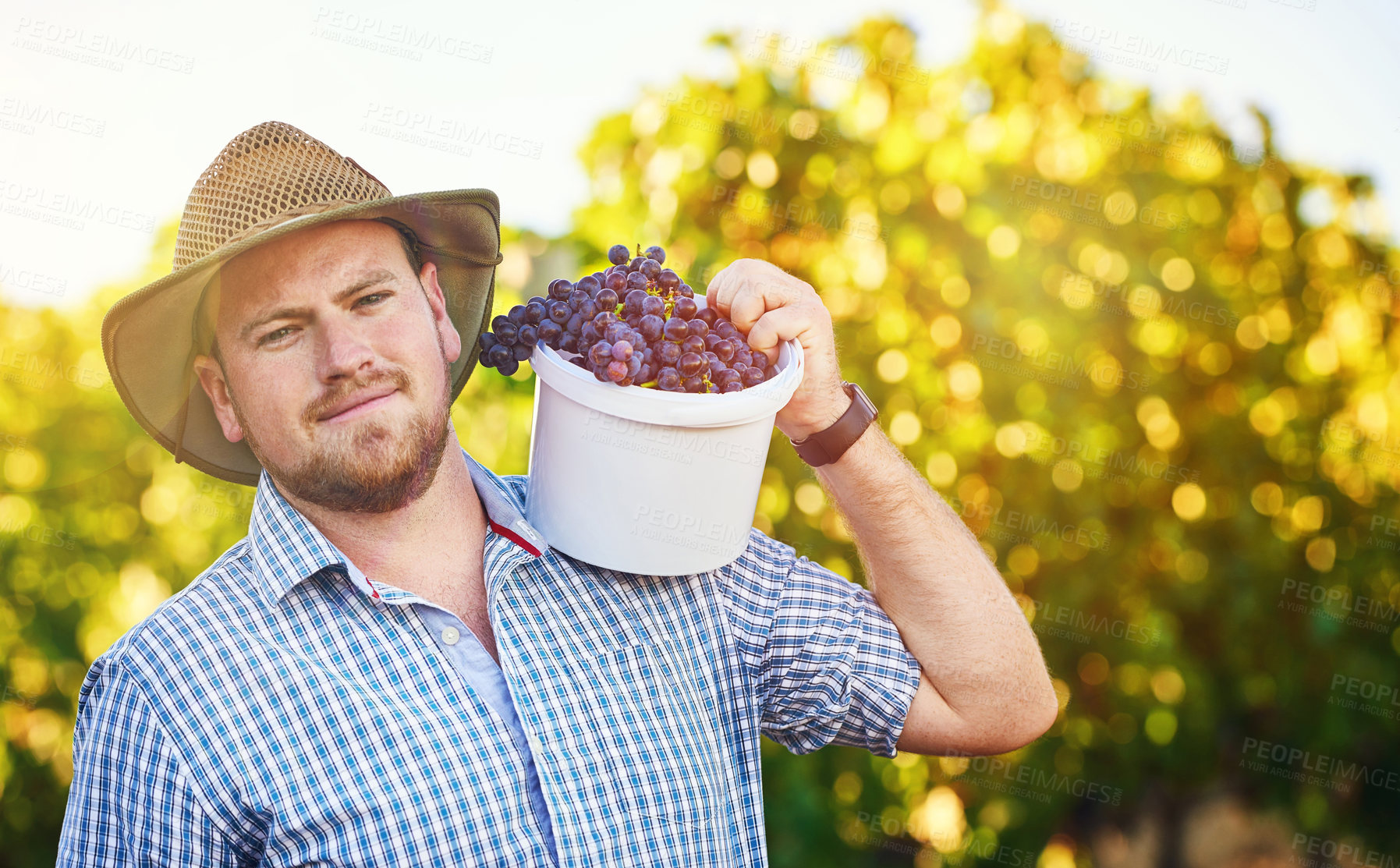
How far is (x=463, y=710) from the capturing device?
1.59 metres

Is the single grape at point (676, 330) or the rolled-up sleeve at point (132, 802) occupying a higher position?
the single grape at point (676, 330)

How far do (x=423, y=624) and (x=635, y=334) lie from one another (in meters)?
0.61

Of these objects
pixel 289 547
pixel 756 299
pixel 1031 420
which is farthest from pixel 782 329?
pixel 1031 420

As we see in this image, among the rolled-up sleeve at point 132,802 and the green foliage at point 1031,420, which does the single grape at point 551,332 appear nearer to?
the rolled-up sleeve at point 132,802

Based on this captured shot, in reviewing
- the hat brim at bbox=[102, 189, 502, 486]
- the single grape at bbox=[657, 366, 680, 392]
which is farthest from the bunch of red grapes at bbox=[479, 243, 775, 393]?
the hat brim at bbox=[102, 189, 502, 486]

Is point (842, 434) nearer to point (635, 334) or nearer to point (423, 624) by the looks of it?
point (635, 334)

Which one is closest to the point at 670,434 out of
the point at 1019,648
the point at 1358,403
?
the point at 1019,648

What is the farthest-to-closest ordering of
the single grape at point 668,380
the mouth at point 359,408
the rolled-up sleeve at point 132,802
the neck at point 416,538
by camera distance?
1. the neck at point 416,538
2. the mouth at point 359,408
3. the single grape at point 668,380
4. the rolled-up sleeve at point 132,802

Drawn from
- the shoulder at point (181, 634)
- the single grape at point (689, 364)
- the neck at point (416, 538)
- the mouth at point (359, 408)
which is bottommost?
the shoulder at point (181, 634)

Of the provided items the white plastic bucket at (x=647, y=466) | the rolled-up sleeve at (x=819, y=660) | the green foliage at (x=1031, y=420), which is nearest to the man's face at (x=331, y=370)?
the white plastic bucket at (x=647, y=466)

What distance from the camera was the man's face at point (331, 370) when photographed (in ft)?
5.42

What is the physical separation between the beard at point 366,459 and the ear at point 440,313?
0.16m

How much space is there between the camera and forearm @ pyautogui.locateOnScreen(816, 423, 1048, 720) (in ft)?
6.28

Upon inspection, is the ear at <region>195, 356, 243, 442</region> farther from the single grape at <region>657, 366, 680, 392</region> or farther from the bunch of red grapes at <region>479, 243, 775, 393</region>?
the single grape at <region>657, 366, 680, 392</region>
